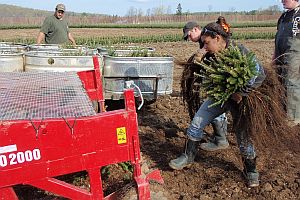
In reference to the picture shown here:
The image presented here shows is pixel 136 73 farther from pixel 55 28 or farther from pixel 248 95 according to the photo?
pixel 55 28

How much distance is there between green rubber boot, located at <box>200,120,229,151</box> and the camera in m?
5.12

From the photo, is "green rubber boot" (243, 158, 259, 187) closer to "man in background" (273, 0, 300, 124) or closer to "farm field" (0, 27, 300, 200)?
"farm field" (0, 27, 300, 200)

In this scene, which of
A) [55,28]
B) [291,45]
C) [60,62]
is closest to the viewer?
[60,62]

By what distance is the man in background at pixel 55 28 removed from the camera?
7996mm

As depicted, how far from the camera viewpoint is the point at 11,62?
225 inches

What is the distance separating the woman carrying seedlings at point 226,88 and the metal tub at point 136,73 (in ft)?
5.89

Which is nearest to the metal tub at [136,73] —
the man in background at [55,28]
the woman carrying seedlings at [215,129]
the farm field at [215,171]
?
the farm field at [215,171]

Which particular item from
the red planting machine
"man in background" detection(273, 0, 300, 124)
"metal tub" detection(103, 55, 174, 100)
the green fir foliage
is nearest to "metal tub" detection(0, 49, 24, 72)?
"metal tub" detection(103, 55, 174, 100)

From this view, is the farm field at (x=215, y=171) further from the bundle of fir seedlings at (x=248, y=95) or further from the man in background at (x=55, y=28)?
the man in background at (x=55, y=28)

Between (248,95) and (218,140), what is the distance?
4.84 ft

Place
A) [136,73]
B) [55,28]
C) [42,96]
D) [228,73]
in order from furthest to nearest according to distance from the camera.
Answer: [55,28] → [136,73] → [228,73] → [42,96]

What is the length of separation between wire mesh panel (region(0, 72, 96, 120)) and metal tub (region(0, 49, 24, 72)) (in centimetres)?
183

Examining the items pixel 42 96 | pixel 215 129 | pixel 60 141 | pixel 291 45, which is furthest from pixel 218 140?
pixel 60 141

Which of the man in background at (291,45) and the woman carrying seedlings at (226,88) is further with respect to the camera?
the man in background at (291,45)
